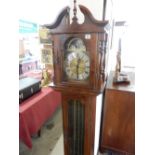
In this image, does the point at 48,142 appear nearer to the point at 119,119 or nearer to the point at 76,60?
the point at 119,119

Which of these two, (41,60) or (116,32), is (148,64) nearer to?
(116,32)

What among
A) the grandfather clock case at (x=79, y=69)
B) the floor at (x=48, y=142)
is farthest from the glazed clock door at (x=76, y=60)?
the floor at (x=48, y=142)

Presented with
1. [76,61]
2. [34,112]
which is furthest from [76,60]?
[34,112]

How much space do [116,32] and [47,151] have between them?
5.80 feet

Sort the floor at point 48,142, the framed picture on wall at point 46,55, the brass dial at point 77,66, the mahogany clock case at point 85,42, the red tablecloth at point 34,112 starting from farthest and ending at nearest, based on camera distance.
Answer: the framed picture on wall at point 46,55 → the floor at point 48,142 → the red tablecloth at point 34,112 → the brass dial at point 77,66 → the mahogany clock case at point 85,42

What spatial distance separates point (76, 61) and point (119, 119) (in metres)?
0.76

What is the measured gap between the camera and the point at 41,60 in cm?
301

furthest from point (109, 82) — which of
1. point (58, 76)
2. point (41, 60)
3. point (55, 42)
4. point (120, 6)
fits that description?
point (41, 60)

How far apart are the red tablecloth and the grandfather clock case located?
1.99 ft

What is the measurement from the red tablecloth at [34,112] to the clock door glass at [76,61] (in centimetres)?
86

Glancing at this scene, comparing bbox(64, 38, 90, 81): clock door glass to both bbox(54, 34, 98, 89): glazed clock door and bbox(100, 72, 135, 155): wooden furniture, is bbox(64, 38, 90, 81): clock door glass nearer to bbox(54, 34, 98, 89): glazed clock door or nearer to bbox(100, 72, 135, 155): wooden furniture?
bbox(54, 34, 98, 89): glazed clock door

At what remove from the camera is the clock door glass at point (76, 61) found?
968 mm

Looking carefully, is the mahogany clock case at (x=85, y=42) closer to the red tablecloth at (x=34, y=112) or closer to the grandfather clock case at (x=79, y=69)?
the grandfather clock case at (x=79, y=69)

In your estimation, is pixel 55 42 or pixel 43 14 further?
pixel 43 14
